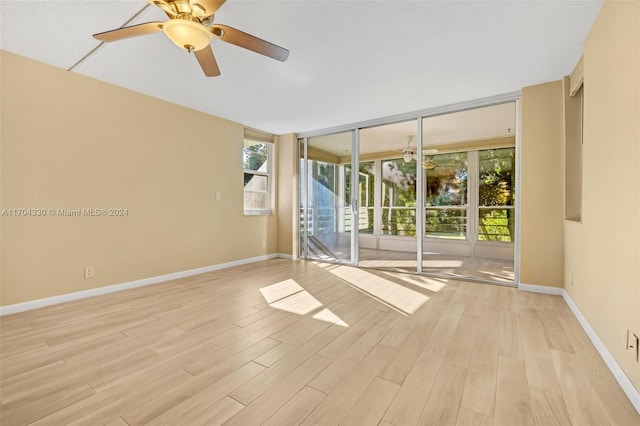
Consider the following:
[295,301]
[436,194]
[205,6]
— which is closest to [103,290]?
[295,301]

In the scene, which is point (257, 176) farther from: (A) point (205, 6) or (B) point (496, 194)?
(B) point (496, 194)

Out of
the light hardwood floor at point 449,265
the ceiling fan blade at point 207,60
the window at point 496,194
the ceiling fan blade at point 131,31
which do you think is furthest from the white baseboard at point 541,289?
the ceiling fan blade at point 131,31

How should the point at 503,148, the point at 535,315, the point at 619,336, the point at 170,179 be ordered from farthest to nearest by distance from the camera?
1. the point at 503,148
2. the point at 170,179
3. the point at 535,315
4. the point at 619,336

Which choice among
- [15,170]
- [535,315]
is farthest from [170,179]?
[535,315]

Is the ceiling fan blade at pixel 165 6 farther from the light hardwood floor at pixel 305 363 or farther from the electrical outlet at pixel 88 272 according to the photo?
the electrical outlet at pixel 88 272

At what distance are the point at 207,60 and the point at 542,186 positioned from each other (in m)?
3.72

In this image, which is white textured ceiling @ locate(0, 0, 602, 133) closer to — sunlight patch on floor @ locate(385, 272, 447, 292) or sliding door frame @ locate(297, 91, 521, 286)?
sliding door frame @ locate(297, 91, 521, 286)

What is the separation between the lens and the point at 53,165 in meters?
2.94

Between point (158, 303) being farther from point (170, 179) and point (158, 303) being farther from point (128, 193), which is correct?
point (170, 179)

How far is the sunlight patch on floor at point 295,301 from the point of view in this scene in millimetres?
2621

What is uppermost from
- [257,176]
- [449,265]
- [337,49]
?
[337,49]

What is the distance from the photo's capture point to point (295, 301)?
304cm

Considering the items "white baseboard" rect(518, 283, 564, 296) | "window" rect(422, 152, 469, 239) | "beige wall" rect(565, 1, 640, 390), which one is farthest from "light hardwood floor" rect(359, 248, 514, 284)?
"beige wall" rect(565, 1, 640, 390)

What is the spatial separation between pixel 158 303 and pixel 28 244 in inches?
52.9
